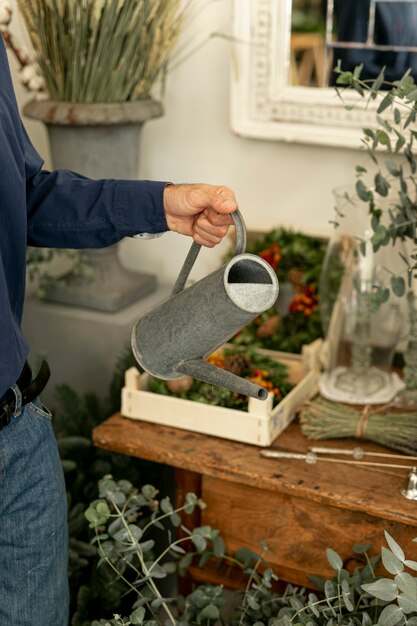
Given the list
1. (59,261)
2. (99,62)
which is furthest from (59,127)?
(59,261)

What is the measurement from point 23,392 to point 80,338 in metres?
0.70

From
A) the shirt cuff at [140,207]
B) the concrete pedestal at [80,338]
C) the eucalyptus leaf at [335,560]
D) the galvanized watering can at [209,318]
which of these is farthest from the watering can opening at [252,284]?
the concrete pedestal at [80,338]

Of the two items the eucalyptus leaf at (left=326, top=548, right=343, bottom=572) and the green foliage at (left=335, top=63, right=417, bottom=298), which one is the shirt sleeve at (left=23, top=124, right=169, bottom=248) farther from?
the eucalyptus leaf at (left=326, top=548, right=343, bottom=572)

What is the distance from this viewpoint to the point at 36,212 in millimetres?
1362

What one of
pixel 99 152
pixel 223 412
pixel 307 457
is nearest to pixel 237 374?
pixel 223 412

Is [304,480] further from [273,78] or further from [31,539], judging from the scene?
[273,78]

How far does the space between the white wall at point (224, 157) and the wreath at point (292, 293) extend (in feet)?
0.21

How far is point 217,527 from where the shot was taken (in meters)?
1.62

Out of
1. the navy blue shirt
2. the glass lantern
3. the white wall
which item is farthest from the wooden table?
the white wall

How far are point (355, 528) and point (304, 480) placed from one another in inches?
4.7

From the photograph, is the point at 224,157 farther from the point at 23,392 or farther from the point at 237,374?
the point at 23,392

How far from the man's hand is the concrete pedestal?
67cm

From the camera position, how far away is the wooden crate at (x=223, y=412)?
1.56 meters

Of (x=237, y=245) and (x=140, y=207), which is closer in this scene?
(x=237, y=245)
